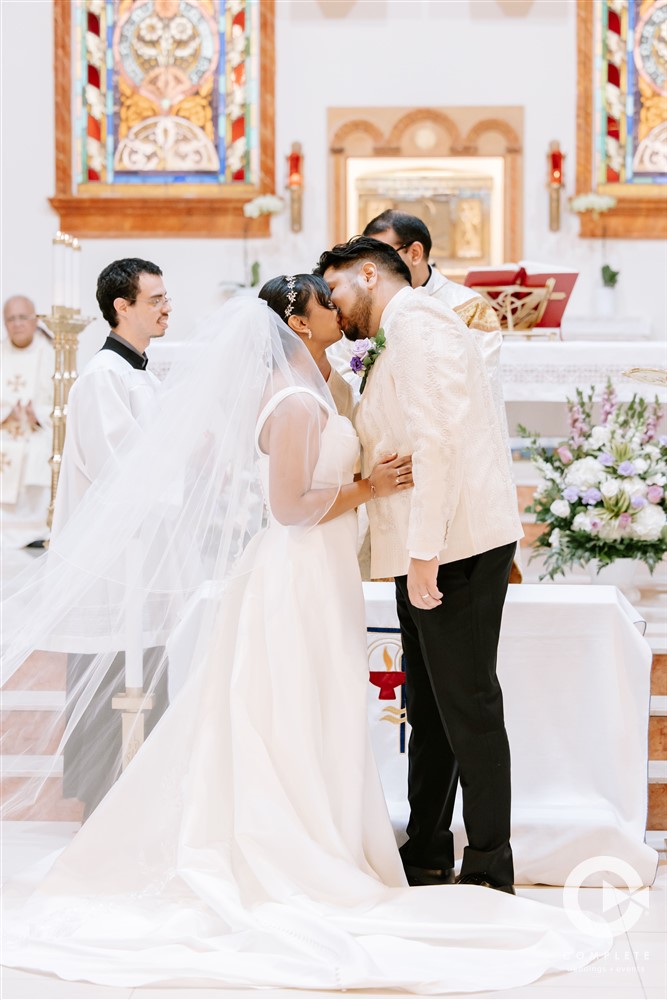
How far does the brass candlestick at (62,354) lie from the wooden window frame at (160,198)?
4323 mm

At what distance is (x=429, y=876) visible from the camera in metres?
3.38

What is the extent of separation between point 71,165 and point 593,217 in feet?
13.1

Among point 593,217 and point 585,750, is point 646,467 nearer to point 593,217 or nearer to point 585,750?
point 585,750

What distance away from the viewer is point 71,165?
9.05 m

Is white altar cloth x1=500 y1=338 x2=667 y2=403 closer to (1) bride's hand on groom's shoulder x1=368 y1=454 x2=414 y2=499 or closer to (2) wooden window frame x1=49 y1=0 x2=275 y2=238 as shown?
(1) bride's hand on groom's shoulder x1=368 y1=454 x2=414 y2=499

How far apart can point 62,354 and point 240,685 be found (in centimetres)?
215

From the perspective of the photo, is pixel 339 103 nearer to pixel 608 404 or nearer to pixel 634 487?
pixel 608 404

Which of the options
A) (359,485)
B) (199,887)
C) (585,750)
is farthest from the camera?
(585,750)

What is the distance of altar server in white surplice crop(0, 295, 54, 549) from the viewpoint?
25.8 ft

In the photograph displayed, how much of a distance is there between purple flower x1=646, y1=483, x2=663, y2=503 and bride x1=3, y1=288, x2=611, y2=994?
5.28 ft

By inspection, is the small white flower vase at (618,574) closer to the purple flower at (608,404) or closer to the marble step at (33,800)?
the purple flower at (608,404)

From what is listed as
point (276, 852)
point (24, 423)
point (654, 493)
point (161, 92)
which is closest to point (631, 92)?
point (161, 92)

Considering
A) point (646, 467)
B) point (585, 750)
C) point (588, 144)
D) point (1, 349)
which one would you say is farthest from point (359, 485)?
point (588, 144)

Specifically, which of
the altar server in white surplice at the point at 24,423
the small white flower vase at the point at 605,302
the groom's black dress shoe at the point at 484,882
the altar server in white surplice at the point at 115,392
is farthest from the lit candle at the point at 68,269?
the small white flower vase at the point at 605,302
